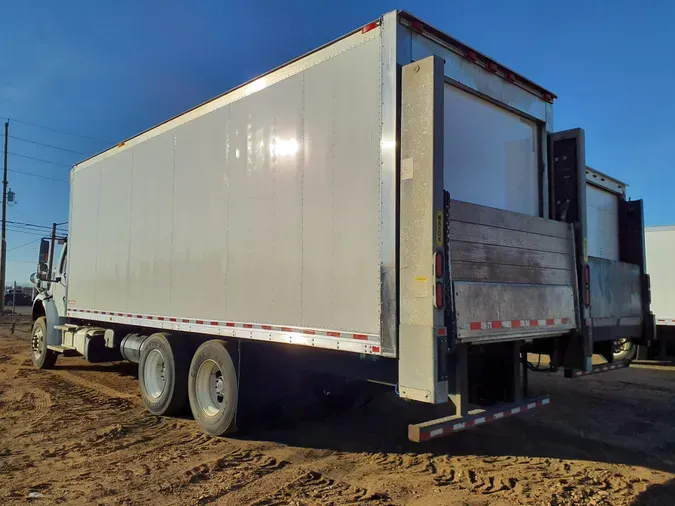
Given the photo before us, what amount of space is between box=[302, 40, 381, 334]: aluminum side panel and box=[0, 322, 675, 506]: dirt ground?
1549mm

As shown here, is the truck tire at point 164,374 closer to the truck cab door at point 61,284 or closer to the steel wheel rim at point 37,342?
the truck cab door at point 61,284

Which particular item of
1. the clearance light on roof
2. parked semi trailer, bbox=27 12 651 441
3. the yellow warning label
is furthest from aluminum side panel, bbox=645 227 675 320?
the clearance light on roof

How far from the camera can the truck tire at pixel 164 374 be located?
267 inches

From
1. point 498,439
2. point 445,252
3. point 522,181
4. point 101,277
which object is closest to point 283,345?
point 445,252

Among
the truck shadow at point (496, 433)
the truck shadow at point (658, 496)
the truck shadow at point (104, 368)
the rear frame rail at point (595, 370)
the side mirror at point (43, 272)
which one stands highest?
the side mirror at point (43, 272)

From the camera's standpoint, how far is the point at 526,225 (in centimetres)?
512

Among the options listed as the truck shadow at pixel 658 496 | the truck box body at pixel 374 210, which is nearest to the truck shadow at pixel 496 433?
the truck shadow at pixel 658 496

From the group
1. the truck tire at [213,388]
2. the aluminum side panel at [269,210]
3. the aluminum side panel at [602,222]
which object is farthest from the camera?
the aluminum side panel at [602,222]

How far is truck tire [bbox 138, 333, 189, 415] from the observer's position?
267 inches

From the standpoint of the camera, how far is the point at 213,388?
640 centimetres

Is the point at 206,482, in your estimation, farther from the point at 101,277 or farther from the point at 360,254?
the point at 101,277

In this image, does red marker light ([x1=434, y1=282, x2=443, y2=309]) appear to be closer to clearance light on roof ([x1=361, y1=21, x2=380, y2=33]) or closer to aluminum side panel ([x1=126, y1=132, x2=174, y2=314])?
clearance light on roof ([x1=361, y1=21, x2=380, y2=33])

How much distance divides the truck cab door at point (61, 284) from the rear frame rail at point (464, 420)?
355 inches

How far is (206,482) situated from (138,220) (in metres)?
4.45
